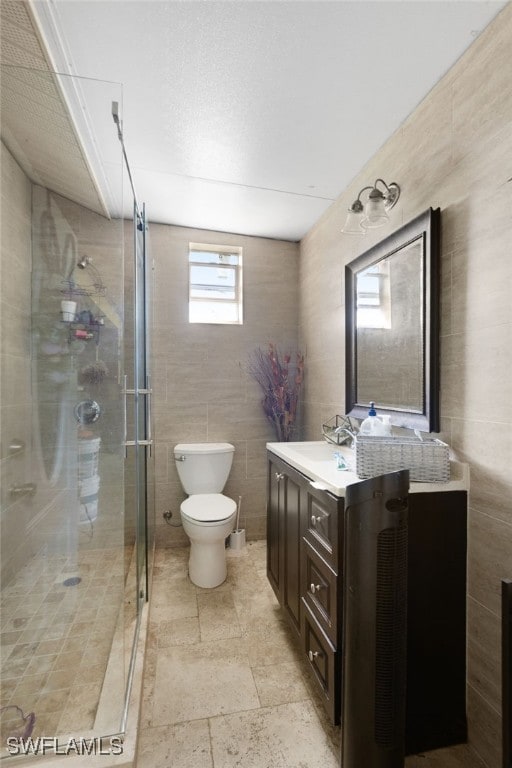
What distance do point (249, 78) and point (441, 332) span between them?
50.5 inches

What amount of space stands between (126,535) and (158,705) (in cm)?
72

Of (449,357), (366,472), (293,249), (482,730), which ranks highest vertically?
(293,249)

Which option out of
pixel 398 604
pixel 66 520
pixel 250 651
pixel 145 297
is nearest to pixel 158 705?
pixel 250 651

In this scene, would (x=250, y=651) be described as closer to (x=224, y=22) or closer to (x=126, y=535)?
(x=126, y=535)

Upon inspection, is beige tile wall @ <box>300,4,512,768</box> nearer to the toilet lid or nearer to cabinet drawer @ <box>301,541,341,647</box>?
cabinet drawer @ <box>301,541,341,647</box>

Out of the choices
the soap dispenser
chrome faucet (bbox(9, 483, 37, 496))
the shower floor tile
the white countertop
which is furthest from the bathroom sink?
chrome faucet (bbox(9, 483, 37, 496))

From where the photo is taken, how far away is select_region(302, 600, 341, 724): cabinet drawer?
114 cm

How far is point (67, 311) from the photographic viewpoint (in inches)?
71.4

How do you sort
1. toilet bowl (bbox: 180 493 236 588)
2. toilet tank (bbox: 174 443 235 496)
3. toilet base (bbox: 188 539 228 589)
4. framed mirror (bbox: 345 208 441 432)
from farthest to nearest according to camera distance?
1. toilet tank (bbox: 174 443 235 496)
2. toilet base (bbox: 188 539 228 589)
3. toilet bowl (bbox: 180 493 236 588)
4. framed mirror (bbox: 345 208 441 432)

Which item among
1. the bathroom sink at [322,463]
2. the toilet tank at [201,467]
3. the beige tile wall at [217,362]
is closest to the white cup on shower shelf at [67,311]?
the beige tile wall at [217,362]

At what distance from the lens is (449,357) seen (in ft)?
4.23

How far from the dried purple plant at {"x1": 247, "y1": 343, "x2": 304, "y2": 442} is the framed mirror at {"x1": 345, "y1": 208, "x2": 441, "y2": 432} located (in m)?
0.74

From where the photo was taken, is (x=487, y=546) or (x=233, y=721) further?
(x=233, y=721)

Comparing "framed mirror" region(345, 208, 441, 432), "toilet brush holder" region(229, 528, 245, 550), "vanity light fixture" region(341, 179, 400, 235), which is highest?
"vanity light fixture" region(341, 179, 400, 235)
